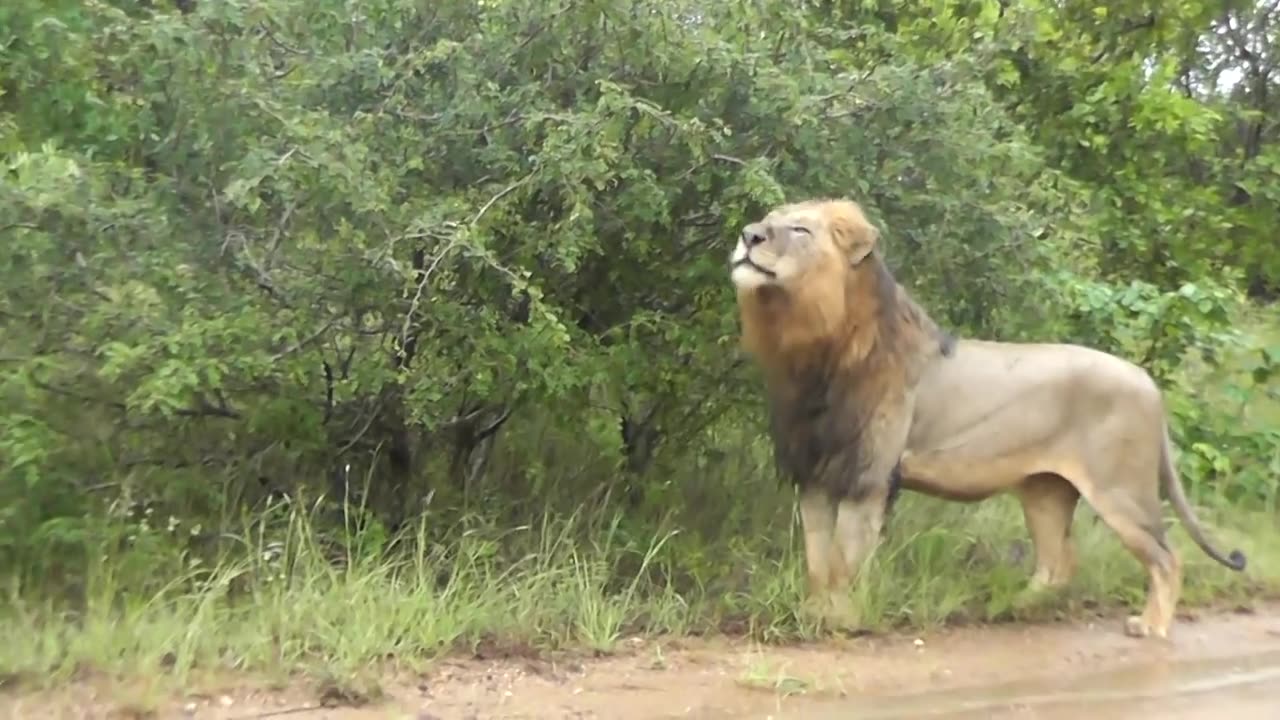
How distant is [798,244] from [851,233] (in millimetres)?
301

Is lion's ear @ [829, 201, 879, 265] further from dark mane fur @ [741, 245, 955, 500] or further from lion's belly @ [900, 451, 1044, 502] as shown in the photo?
lion's belly @ [900, 451, 1044, 502]

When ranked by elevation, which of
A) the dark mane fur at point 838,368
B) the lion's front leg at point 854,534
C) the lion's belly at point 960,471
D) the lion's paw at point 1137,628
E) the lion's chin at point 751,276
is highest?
the lion's chin at point 751,276

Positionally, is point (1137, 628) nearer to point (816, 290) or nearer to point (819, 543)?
point (819, 543)

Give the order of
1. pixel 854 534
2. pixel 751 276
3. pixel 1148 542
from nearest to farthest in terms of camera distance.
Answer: pixel 751 276
pixel 854 534
pixel 1148 542

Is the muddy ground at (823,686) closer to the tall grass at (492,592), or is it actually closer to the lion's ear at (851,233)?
the tall grass at (492,592)

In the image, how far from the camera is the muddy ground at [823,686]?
18.0 feet

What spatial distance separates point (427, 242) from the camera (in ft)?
21.0

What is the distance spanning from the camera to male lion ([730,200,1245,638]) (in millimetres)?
6496

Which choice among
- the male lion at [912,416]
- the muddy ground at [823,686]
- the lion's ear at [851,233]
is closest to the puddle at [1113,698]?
the muddy ground at [823,686]

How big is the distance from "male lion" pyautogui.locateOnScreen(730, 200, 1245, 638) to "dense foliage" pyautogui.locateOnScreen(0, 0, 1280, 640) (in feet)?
2.18

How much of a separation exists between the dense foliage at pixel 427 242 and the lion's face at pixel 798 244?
1.19 ft

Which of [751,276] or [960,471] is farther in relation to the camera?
[960,471]

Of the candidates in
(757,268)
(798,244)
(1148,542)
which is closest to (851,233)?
(798,244)

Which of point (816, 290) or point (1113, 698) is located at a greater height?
point (816, 290)
